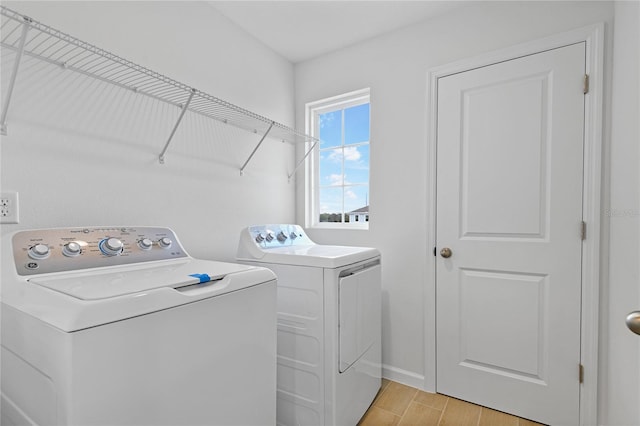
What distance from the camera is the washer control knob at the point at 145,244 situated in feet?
4.30

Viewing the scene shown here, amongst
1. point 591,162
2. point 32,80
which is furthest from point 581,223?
point 32,80

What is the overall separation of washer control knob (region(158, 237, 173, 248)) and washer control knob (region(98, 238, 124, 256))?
0.17m

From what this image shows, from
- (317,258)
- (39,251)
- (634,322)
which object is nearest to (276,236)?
(317,258)

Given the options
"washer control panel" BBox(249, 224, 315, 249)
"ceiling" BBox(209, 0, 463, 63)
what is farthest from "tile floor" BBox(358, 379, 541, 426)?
"ceiling" BBox(209, 0, 463, 63)

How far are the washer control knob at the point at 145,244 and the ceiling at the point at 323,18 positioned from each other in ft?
5.02

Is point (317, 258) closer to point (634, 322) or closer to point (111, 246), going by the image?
point (111, 246)

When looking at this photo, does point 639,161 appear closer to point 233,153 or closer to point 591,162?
point 591,162

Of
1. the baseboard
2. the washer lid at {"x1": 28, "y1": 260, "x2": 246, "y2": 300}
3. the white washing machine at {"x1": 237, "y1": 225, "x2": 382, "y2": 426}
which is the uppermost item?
the washer lid at {"x1": 28, "y1": 260, "x2": 246, "y2": 300}

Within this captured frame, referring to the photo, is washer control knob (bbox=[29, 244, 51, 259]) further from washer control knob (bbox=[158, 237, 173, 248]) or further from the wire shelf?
the wire shelf

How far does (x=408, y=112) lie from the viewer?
212cm

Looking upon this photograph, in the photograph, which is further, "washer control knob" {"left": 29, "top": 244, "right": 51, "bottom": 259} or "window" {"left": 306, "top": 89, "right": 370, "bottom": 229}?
"window" {"left": 306, "top": 89, "right": 370, "bottom": 229}

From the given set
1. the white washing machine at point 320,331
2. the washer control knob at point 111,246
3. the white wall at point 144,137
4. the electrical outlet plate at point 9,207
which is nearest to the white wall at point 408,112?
the white washing machine at point 320,331

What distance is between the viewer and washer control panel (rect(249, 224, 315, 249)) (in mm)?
1838

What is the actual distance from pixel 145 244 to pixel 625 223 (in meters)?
1.87
